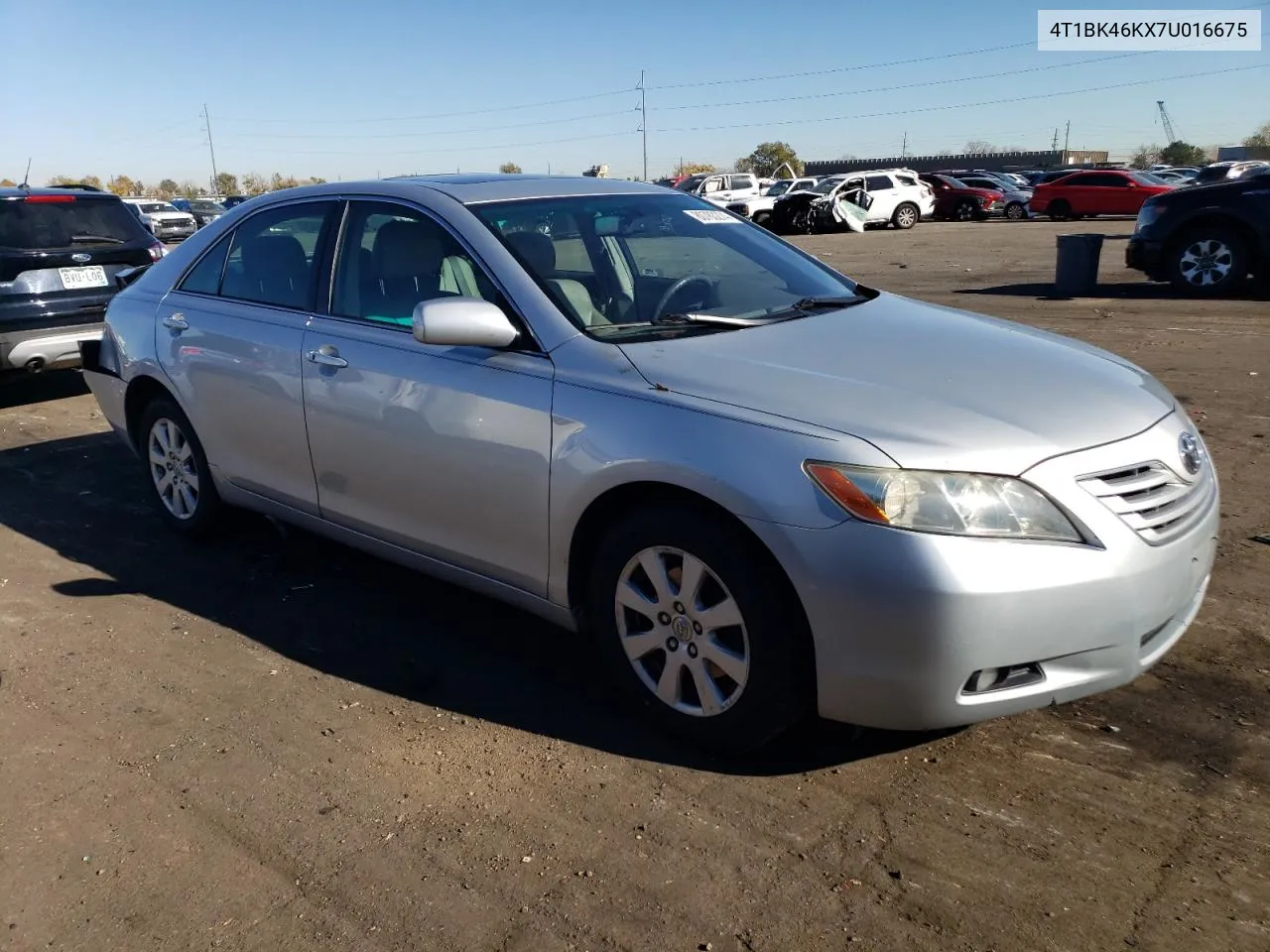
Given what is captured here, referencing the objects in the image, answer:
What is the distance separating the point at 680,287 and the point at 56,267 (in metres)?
6.87

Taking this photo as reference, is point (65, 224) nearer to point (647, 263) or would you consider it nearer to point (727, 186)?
point (647, 263)

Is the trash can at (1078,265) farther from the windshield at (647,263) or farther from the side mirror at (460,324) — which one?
the side mirror at (460,324)

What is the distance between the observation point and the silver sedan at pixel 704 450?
9.12 ft

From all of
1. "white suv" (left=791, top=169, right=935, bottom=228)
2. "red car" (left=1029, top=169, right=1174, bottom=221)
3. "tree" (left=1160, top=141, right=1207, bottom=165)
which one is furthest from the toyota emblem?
"tree" (left=1160, top=141, right=1207, bottom=165)

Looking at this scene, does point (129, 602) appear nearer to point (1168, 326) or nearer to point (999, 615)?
point (999, 615)

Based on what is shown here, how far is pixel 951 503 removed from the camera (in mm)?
2754

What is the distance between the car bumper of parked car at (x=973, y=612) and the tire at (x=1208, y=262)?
11072 millimetres

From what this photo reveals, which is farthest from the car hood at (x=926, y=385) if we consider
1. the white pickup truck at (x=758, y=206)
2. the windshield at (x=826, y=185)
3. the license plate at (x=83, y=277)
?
the white pickup truck at (x=758, y=206)

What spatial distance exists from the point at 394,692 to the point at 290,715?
1.15 ft

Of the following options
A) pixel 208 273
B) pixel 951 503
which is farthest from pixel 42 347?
pixel 951 503

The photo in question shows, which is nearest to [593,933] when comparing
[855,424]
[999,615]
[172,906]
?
[172,906]

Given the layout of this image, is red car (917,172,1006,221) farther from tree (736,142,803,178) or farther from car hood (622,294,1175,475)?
tree (736,142,803,178)

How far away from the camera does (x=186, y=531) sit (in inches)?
211

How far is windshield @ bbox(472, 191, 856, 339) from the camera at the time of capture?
3.75 metres
